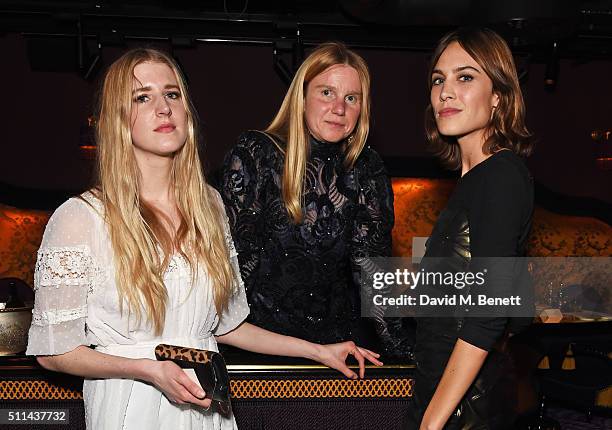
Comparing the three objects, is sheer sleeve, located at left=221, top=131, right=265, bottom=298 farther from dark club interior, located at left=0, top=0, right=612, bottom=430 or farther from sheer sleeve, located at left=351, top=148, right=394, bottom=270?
dark club interior, located at left=0, top=0, right=612, bottom=430

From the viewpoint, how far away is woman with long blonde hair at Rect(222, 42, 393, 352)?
2512mm

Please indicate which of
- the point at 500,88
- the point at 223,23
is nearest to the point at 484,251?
the point at 500,88

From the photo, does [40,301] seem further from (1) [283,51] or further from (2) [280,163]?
(1) [283,51]

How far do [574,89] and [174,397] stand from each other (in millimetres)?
7243

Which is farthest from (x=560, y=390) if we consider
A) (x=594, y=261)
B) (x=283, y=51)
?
(x=283, y=51)

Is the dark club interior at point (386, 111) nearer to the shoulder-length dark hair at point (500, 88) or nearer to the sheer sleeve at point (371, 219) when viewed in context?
the sheer sleeve at point (371, 219)

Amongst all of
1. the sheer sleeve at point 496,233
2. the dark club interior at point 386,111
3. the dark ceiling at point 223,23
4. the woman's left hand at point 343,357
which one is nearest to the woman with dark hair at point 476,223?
the sheer sleeve at point 496,233

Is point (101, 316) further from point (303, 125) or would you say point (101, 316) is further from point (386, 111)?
point (386, 111)

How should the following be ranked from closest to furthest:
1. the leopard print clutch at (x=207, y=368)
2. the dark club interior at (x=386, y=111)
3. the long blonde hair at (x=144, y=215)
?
the leopard print clutch at (x=207, y=368)
the long blonde hair at (x=144, y=215)
the dark club interior at (x=386, y=111)

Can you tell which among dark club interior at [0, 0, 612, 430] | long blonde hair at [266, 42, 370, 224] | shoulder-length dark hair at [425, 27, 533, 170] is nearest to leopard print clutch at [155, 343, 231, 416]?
shoulder-length dark hair at [425, 27, 533, 170]

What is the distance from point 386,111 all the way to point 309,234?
17.1ft

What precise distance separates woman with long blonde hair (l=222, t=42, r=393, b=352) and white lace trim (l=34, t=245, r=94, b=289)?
836mm

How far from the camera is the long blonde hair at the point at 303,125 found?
2.52 m

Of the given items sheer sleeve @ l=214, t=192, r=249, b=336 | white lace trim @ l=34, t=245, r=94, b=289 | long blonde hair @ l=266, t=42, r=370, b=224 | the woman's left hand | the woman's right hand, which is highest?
long blonde hair @ l=266, t=42, r=370, b=224
